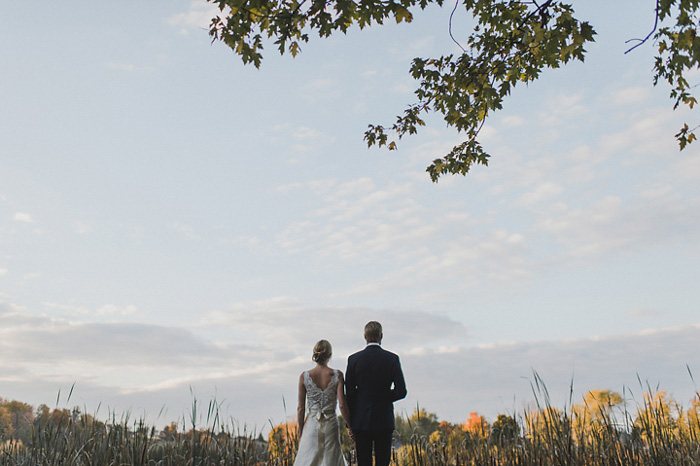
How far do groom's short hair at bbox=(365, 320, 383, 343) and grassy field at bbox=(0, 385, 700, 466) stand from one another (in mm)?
1063

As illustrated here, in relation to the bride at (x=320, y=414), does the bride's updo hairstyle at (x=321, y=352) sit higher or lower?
higher

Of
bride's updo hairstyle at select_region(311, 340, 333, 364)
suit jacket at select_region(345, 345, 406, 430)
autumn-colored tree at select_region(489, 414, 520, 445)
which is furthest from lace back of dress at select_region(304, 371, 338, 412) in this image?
autumn-colored tree at select_region(489, 414, 520, 445)

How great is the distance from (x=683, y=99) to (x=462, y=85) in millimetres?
3197

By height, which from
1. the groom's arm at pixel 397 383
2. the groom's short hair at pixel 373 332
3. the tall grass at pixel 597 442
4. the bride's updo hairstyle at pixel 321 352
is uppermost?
the groom's short hair at pixel 373 332

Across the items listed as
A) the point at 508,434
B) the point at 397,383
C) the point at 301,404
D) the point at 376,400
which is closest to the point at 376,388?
the point at 376,400

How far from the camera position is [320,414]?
23.9 feet

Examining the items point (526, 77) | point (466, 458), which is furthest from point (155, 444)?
point (526, 77)

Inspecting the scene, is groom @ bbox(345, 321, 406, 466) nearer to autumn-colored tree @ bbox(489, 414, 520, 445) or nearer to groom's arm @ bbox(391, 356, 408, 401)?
groom's arm @ bbox(391, 356, 408, 401)

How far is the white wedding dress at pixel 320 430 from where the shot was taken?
7.20m

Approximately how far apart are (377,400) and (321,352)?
3.13 feet

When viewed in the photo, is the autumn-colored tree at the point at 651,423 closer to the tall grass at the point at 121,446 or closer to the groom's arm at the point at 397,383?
the groom's arm at the point at 397,383

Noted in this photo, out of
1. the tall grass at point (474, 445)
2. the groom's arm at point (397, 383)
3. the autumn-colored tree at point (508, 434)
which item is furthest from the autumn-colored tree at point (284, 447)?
the autumn-colored tree at point (508, 434)

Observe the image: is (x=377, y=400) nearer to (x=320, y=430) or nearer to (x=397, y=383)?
(x=397, y=383)

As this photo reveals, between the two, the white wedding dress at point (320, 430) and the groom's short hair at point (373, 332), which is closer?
the groom's short hair at point (373, 332)
